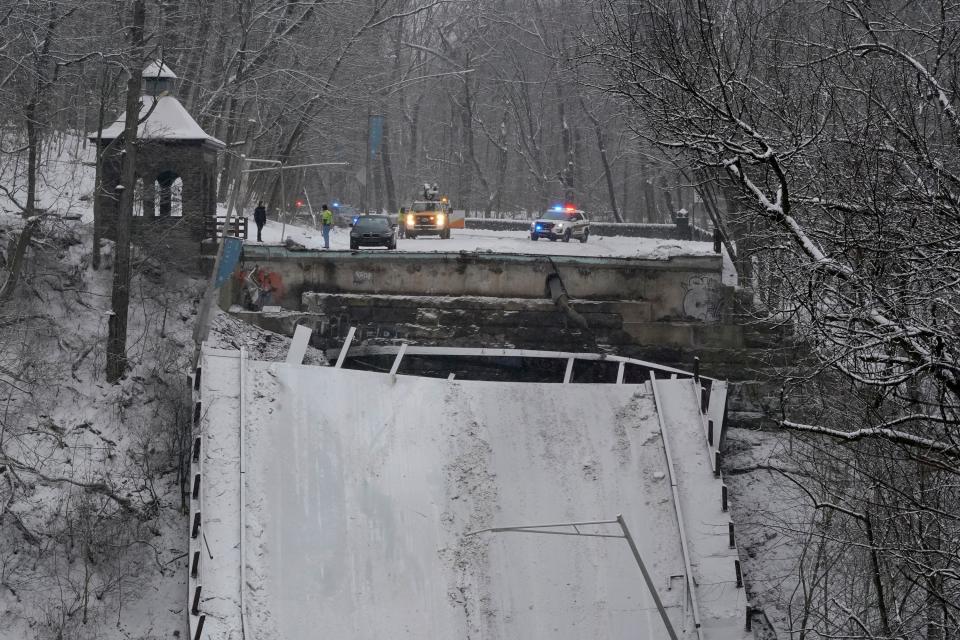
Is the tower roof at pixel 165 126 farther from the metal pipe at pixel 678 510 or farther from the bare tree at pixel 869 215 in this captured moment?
the bare tree at pixel 869 215

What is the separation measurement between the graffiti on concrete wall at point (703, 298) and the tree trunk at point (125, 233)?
12922 mm

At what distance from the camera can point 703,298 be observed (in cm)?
2692

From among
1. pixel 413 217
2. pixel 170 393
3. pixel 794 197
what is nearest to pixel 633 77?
pixel 794 197

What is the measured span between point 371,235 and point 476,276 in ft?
21.3

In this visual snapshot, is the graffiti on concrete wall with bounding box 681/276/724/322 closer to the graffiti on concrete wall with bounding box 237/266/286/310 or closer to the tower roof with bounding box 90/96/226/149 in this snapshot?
the graffiti on concrete wall with bounding box 237/266/286/310

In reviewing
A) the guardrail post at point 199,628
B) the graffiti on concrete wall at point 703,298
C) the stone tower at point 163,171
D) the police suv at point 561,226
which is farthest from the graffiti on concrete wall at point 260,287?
the police suv at point 561,226

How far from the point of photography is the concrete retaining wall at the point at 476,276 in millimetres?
27062

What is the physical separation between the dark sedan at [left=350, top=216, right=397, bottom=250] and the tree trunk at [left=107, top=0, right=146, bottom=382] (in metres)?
10.4

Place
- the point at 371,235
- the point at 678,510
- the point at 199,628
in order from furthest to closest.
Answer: the point at 371,235, the point at 678,510, the point at 199,628

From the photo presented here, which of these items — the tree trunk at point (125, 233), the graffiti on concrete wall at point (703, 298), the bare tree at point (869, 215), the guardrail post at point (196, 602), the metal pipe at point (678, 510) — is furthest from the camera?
the graffiti on concrete wall at point (703, 298)

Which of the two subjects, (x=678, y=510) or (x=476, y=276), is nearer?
(x=678, y=510)

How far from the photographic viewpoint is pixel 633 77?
9977 mm

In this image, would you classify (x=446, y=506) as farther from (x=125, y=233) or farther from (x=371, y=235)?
(x=371, y=235)

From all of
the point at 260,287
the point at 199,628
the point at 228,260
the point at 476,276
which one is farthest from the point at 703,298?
the point at 199,628
